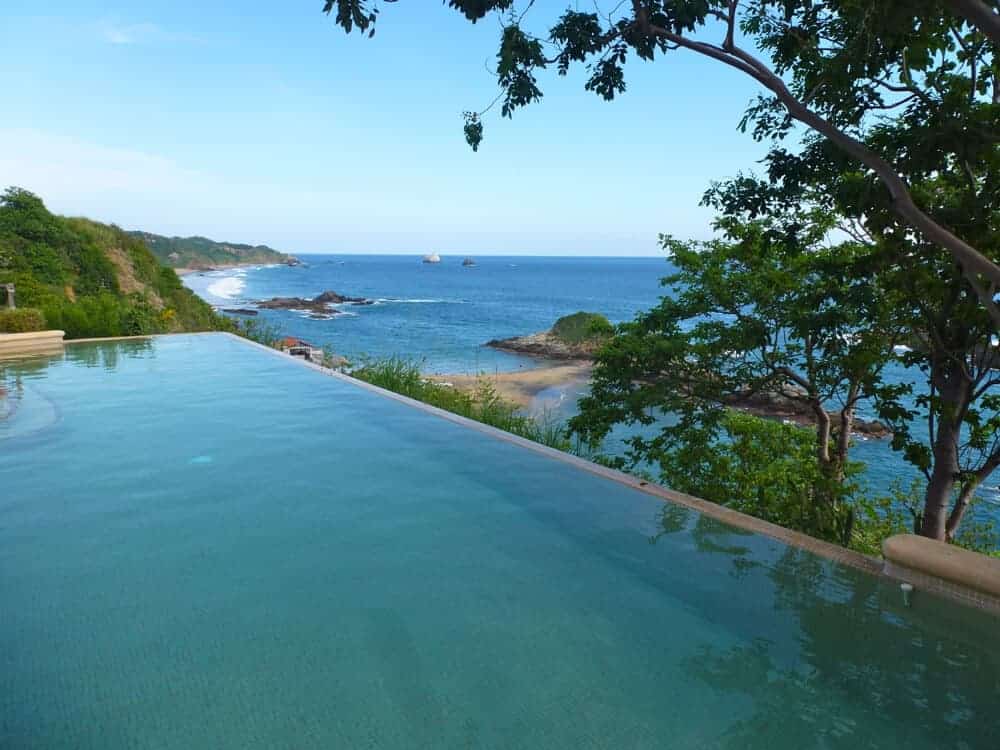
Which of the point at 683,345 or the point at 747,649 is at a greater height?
the point at 683,345

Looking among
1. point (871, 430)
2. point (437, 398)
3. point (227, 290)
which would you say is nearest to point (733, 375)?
point (437, 398)

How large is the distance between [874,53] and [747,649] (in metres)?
3.25

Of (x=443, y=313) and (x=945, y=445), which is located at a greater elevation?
(x=945, y=445)

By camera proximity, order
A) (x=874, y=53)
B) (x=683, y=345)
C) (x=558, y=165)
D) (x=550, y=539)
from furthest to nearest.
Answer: (x=558, y=165) → (x=683, y=345) → (x=550, y=539) → (x=874, y=53)

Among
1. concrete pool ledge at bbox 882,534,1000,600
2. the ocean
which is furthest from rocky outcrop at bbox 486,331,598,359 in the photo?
concrete pool ledge at bbox 882,534,1000,600

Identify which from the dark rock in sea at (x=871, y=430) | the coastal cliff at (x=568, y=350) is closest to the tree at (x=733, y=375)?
the dark rock in sea at (x=871, y=430)

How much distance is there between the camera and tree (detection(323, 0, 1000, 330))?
291 cm

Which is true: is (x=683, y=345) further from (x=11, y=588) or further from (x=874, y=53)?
(x=11, y=588)

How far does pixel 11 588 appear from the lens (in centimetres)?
296

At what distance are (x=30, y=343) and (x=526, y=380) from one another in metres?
15.9

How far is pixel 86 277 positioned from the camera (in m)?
17.5

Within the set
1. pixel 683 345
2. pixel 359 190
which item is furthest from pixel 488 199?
pixel 683 345

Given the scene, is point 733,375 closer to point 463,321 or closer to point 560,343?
point 560,343

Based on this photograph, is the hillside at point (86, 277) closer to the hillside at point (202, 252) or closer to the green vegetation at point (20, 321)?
the green vegetation at point (20, 321)
